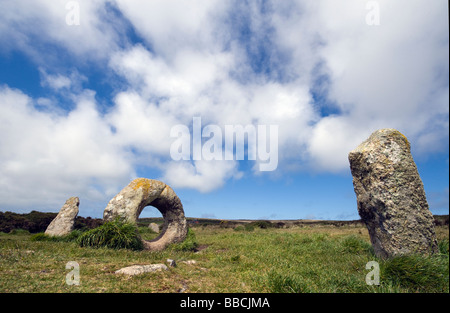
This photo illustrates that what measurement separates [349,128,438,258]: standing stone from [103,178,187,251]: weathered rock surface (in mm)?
9182

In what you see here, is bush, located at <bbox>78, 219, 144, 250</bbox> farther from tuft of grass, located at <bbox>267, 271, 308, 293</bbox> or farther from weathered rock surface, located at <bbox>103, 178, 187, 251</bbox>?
tuft of grass, located at <bbox>267, 271, 308, 293</bbox>

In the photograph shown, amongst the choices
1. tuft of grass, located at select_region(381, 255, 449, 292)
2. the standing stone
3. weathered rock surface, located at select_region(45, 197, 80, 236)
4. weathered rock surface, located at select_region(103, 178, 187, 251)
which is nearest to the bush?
weathered rock surface, located at select_region(103, 178, 187, 251)

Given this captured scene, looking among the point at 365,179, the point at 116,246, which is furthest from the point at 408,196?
the point at 116,246

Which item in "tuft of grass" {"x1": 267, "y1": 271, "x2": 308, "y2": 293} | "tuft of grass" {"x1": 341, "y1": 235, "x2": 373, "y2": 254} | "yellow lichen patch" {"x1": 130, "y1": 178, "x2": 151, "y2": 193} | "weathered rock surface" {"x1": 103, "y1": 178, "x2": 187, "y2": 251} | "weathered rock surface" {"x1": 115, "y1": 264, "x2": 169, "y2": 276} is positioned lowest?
"tuft of grass" {"x1": 341, "y1": 235, "x2": 373, "y2": 254}

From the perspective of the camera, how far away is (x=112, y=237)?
9508mm

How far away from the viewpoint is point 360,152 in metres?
8.77

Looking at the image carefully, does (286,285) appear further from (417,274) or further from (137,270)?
(417,274)

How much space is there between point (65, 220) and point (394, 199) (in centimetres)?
1843

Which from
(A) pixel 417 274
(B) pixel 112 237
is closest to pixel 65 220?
(B) pixel 112 237

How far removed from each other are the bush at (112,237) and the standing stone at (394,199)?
→ 9041 millimetres

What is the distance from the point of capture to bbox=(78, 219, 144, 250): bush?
9.31m

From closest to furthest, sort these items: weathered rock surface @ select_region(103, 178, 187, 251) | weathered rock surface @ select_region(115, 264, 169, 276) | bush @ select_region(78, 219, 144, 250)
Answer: weathered rock surface @ select_region(115, 264, 169, 276) → bush @ select_region(78, 219, 144, 250) → weathered rock surface @ select_region(103, 178, 187, 251)
